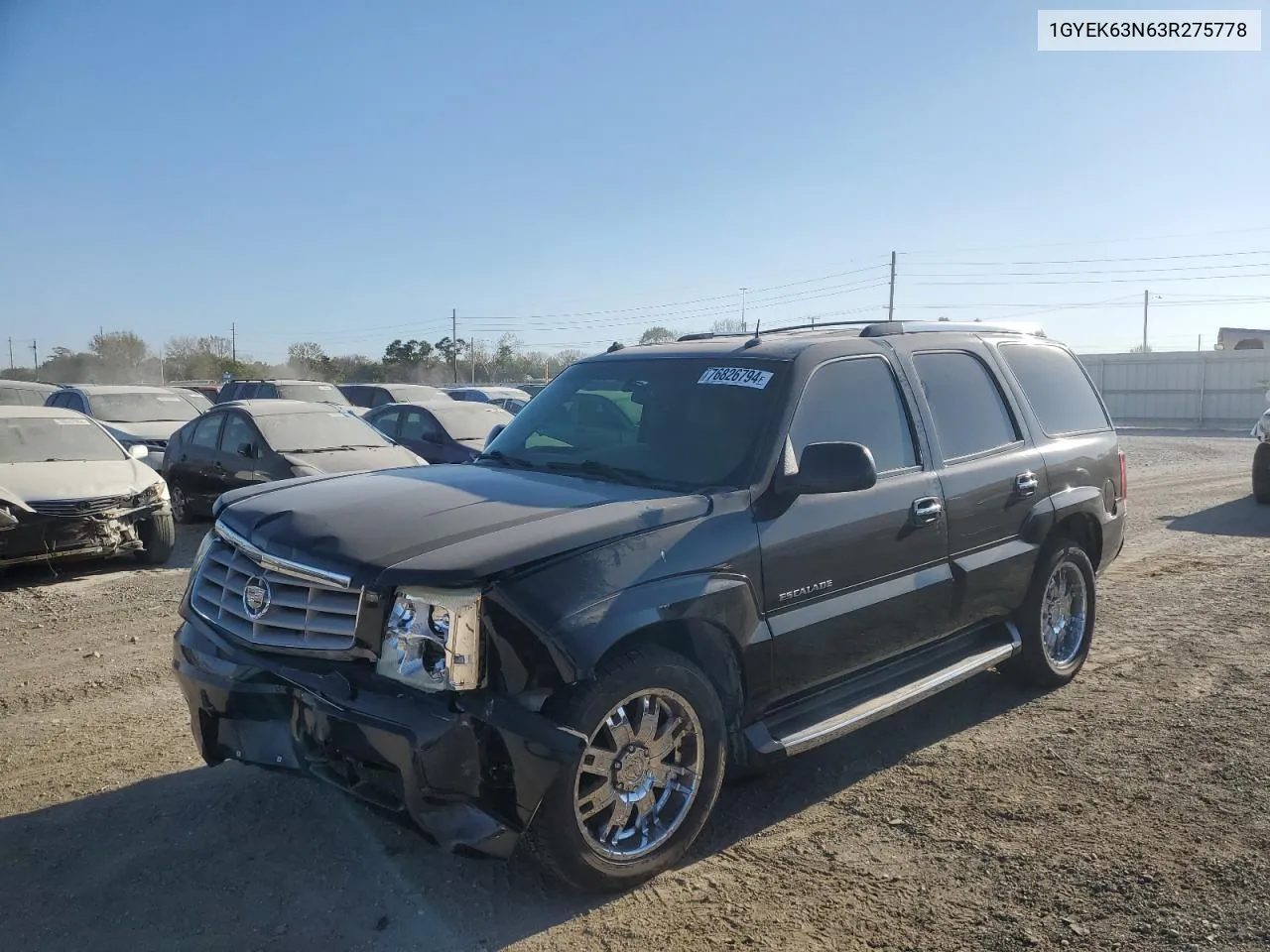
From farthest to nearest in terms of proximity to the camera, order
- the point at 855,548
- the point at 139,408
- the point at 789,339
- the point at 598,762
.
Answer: the point at 139,408, the point at 789,339, the point at 855,548, the point at 598,762

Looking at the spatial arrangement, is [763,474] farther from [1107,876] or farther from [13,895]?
[13,895]

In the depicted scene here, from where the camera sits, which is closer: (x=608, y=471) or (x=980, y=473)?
(x=608, y=471)

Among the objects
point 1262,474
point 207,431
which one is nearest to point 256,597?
point 207,431

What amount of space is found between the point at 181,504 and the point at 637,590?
1010 centimetres

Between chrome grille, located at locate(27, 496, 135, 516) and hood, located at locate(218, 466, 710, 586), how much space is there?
492 cm

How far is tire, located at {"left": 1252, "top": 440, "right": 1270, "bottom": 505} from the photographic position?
40.6ft

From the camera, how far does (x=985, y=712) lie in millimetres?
5277

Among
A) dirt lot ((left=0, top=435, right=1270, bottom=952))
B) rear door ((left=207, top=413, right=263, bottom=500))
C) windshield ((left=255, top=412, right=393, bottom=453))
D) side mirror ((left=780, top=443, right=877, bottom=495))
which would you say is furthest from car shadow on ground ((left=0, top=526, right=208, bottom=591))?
side mirror ((left=780, top=443, right=877, bottom=495))

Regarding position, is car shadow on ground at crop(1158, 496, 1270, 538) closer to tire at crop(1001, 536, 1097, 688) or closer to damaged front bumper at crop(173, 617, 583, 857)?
tire at crop(1001, 536, 1097, 688)

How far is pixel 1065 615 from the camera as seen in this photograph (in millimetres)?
5695

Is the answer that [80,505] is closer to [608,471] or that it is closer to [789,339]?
[608,471]

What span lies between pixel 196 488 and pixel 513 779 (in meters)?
9.76

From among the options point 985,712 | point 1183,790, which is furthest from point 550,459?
point 1183,790

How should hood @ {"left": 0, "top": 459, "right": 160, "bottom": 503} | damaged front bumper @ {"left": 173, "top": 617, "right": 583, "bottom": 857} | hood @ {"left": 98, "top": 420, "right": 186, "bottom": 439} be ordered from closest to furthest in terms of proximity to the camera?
damaged front bumper @ {"left": 173, "top": 617, "right": 583, "bottom": 857} < hood @ {"left": 0, "top": 459, "right": 160, "bottom": 503} < hood @ {"left": 98, "top": 420, "right": 186, "bottom": 439}
